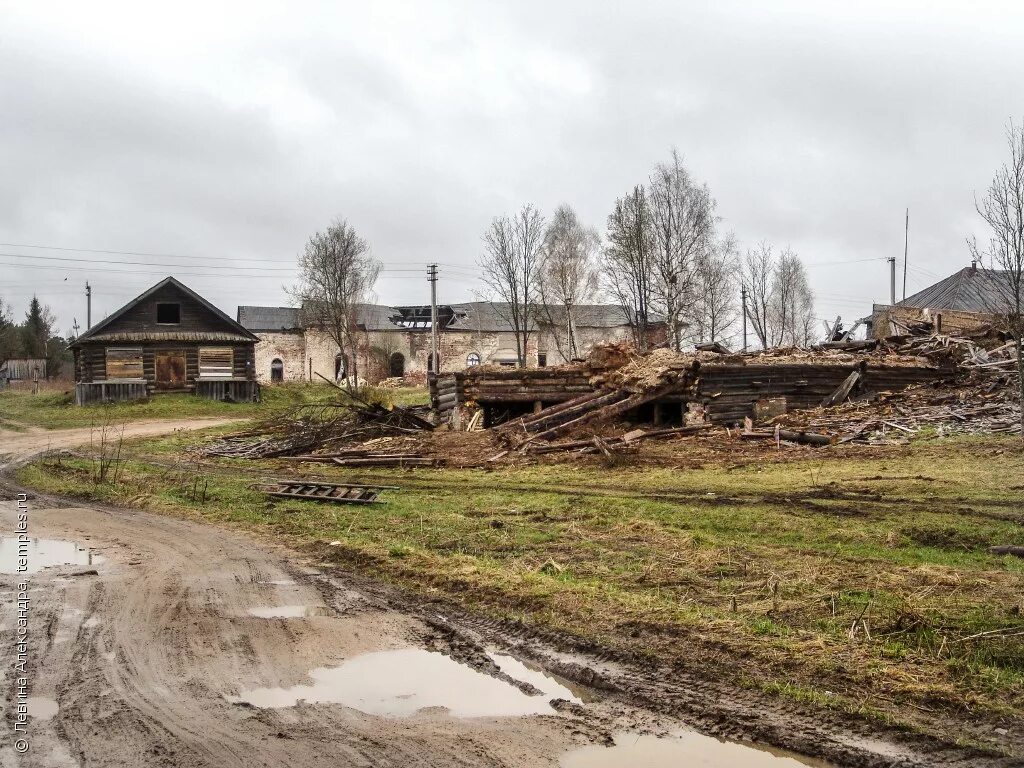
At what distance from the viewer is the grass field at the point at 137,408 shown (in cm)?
3469

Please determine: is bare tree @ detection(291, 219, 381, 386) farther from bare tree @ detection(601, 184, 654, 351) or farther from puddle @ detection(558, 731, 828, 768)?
puddle @ detection(558, 731, 828, 768)

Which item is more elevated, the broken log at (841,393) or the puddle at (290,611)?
the broken log at (841,393)

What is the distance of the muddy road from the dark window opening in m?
36.4

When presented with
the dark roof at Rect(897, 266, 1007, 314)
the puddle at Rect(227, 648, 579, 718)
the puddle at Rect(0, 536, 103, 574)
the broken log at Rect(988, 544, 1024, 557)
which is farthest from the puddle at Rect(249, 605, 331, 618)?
the dark roof at Rect(897, 266, 1007, 314)

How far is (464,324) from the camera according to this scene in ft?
206

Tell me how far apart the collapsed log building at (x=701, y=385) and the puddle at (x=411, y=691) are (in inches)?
570

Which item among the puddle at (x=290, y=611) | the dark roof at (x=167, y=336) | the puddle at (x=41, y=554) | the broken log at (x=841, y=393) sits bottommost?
the puddle at (x=290, y=611)

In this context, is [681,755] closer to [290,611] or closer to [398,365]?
[290,611]

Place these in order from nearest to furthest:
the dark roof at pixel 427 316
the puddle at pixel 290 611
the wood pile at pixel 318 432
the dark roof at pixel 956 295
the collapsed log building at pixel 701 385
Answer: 1. the puddle at pixel 290 611
2. the collapsed log building at pixel 701 385
3. the wood pile at pixel 318 432
4. the dark roof at pixel 956 295
5. the dark roof at pixel 427 316

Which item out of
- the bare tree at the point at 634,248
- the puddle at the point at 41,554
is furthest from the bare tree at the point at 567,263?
the puddle at the point at 41,554

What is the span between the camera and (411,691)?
5949 millimetres

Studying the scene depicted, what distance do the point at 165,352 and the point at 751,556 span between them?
38.7 metres

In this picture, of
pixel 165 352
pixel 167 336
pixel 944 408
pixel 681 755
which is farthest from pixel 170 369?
pixel 681 755

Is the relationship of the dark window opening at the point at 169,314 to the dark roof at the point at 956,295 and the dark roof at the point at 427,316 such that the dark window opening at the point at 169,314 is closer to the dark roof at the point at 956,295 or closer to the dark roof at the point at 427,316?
the dark roof at the point at 427,316
